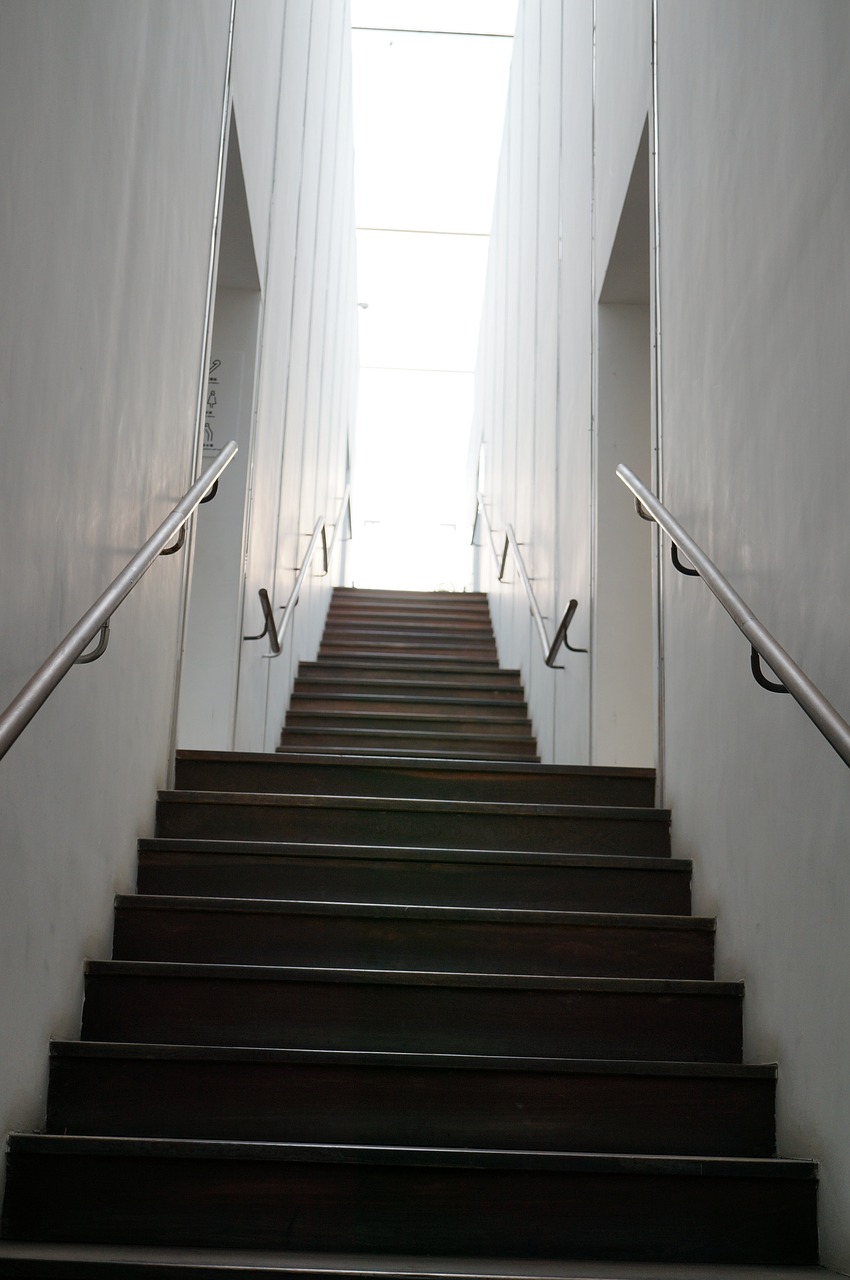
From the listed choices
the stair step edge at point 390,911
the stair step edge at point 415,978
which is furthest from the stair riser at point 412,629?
the stair step edge at point 415,978

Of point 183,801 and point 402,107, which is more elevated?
point 402,107

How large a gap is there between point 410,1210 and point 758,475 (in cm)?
173

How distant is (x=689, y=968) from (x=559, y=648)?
260 centimetres

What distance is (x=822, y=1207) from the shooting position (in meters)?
2.21

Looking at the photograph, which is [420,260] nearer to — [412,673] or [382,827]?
[412,673]

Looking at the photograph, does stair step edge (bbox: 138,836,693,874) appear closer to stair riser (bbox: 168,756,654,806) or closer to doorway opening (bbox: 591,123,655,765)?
stair riser (bbox: 168,756,654,806)

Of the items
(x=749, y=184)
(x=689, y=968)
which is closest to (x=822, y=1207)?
(x=689, y=968)

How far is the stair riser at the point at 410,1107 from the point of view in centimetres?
245

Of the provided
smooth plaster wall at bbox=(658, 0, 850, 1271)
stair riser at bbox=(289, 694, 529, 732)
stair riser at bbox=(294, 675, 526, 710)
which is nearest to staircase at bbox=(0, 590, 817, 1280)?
smooth plaster wall at bbox=(658, 0, 850, 1271)

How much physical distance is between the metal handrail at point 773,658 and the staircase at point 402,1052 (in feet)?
2.70

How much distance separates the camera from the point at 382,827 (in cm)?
351

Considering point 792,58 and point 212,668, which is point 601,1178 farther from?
point 212,668

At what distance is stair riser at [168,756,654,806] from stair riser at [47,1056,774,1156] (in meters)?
1.37

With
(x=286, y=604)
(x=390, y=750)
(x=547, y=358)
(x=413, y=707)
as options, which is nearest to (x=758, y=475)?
(x=390, y=750)
